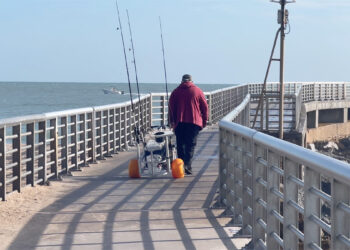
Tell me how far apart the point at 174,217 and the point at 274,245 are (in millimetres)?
2563

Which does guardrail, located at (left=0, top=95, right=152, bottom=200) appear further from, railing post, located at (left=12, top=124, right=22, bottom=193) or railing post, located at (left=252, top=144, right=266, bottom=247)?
railing post, located at (left=252, top=144, right=266, bottom=247)

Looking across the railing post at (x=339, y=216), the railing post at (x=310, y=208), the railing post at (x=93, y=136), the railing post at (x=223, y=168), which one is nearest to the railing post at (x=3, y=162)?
the railing post at (x=223, y=168)

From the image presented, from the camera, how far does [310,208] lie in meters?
5.04

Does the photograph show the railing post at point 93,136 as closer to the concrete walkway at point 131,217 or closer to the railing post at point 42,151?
the concrete walkway at point 131,217

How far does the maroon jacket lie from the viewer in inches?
501

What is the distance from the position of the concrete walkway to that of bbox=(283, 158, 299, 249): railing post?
4.97 ft

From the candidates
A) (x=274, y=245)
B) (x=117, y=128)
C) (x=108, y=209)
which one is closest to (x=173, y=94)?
(x=108, y=209)

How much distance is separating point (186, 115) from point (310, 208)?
7.74m

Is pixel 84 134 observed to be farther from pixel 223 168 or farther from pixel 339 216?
pixel 339 216

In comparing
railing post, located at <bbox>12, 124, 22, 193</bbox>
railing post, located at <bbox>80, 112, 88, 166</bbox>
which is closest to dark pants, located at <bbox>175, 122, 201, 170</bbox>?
railing post, located at <bbox>80, 112, 88, 166</bbox>

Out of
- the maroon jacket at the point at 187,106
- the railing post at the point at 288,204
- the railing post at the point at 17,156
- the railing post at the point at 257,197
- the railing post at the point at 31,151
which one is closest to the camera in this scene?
the railing post at the point at 288,204

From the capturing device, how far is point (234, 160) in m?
8.46

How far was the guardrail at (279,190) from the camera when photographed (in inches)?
173

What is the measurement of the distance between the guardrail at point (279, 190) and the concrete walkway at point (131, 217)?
350 millimetres
